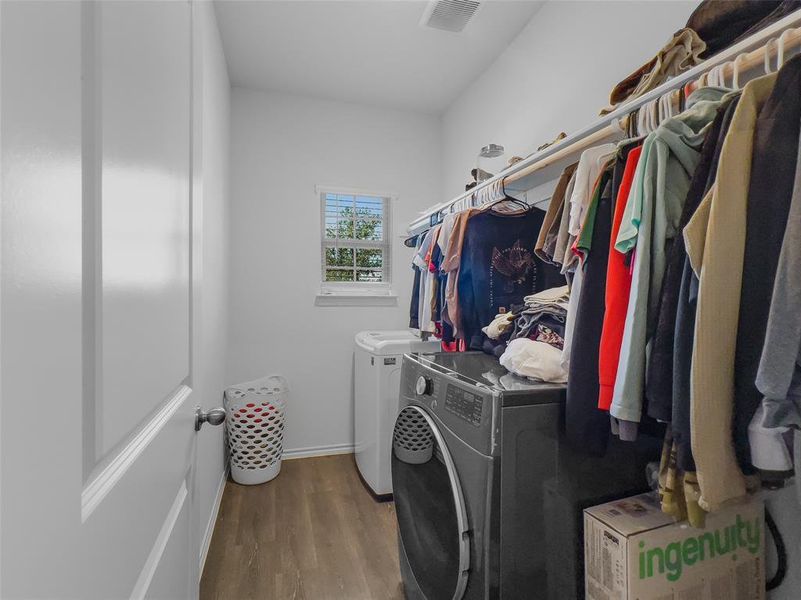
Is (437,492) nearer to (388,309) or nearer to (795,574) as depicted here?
(795,574)

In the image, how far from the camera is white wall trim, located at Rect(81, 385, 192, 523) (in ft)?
1.34

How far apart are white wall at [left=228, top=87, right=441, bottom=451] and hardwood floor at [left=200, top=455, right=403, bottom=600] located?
61 centimetres

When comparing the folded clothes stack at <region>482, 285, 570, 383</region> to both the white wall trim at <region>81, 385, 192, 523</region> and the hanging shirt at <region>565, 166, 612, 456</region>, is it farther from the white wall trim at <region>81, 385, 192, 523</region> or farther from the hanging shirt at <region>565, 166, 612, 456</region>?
the white wall trim at <region>81, 385, 192, 523</region>

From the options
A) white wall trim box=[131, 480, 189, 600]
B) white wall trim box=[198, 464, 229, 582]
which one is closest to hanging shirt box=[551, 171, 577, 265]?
white wall trim box=[131, 480, 189, 600]

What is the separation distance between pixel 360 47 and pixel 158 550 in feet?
8.64

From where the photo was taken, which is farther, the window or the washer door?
the window

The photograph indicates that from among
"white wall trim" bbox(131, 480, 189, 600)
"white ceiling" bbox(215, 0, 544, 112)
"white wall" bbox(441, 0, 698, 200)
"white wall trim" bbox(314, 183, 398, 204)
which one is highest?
"white ceiling" bbox(215, 0, 544, 112)

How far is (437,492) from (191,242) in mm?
1018

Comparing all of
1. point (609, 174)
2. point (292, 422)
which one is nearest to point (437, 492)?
point (609, 174)

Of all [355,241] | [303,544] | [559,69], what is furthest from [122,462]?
[355,241]

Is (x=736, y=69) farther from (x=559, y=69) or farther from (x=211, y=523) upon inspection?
(x=211, y=523)

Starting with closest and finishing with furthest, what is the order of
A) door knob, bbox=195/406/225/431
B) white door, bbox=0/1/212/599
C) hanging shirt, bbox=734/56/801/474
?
white door, bbox=0/1/212/599 → hanging shirt, bbox=734/56/801/474 → door knob, bbox=195/406/225/431

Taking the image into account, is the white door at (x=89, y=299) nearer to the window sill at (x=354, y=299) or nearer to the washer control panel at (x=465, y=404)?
the washer control panel at (x=465, y=404)

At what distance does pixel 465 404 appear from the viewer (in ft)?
3.58
